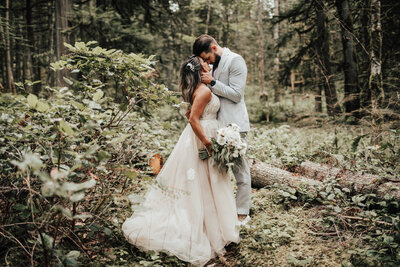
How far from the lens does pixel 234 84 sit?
3.53 m

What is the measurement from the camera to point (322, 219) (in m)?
3.32

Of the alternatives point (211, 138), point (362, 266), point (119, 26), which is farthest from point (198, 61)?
point (119, 26)

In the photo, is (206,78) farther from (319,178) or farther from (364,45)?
(364,45)

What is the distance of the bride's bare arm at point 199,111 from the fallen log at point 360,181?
85.2 inches

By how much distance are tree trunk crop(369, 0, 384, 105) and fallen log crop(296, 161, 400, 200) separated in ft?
6.65

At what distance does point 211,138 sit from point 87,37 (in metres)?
7.50

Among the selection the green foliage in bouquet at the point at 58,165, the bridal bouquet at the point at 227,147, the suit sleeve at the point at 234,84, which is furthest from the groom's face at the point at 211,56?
the bridal bouquet at the point at 227,147

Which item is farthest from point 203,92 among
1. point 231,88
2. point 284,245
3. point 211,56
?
point 284,245

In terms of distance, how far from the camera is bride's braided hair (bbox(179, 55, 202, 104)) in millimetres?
3395

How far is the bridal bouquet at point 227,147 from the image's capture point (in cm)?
317

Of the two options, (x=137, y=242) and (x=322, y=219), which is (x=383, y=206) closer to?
(x=322, y=219)

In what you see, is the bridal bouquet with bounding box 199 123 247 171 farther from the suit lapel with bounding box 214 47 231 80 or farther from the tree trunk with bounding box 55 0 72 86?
the tree trunk with bounding box 55 0 72 86

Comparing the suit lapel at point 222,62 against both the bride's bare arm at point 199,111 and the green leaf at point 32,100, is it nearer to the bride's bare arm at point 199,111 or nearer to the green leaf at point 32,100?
the bride's bare arm at point 199,111

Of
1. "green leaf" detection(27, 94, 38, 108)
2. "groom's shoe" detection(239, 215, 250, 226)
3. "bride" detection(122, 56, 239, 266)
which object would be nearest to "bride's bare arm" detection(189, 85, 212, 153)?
"bride" detection(122, 56, 239, 266)
